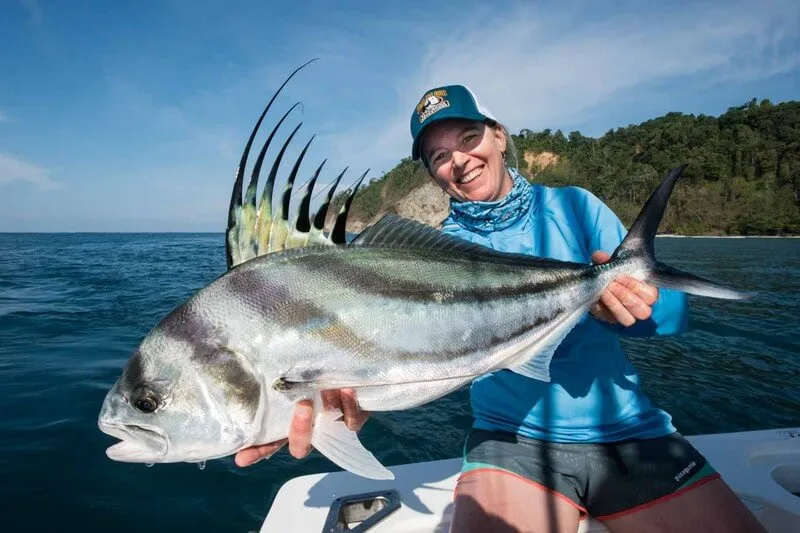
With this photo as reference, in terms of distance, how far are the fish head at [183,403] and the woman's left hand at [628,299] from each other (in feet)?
5.93

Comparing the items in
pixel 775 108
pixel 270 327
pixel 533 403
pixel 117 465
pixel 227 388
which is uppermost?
pixel 775 108

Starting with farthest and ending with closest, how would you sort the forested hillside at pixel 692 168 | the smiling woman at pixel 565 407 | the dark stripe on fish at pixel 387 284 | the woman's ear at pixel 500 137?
1. the forested hillside at pixel 692 168
2. the woman's ear at pixel 500 137
3. the smiling woman at pixel 565 407
4. the dark stripe on fish at pixel 387 284

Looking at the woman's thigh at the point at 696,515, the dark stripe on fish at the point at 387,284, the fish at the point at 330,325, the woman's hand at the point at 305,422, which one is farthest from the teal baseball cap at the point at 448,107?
the woman's thigh at the point at 696,515

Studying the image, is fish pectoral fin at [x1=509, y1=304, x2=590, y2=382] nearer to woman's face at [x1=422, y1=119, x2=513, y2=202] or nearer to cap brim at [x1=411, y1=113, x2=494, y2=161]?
woman's face at [x1=422, y1=119, x2=513, y2=202]

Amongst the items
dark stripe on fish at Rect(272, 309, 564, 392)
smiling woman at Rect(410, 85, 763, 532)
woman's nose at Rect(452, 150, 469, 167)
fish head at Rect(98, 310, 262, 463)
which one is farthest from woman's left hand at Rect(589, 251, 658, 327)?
fish head at Rect(98, 310, 262, 463)

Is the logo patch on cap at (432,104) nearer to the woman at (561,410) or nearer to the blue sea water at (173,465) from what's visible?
the woman at (561,410)

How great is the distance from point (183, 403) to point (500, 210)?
224cm

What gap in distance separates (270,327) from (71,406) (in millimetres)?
6410

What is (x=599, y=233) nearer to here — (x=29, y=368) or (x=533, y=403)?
(x=533, y=403)

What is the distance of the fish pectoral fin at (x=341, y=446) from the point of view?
6.17 feet

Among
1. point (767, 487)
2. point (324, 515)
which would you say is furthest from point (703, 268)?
point (324, 515)

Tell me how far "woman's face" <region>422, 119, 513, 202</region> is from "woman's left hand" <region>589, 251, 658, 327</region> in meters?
1.16

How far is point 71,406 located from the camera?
641 centimetres

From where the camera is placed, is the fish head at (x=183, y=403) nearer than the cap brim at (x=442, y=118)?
Yes
